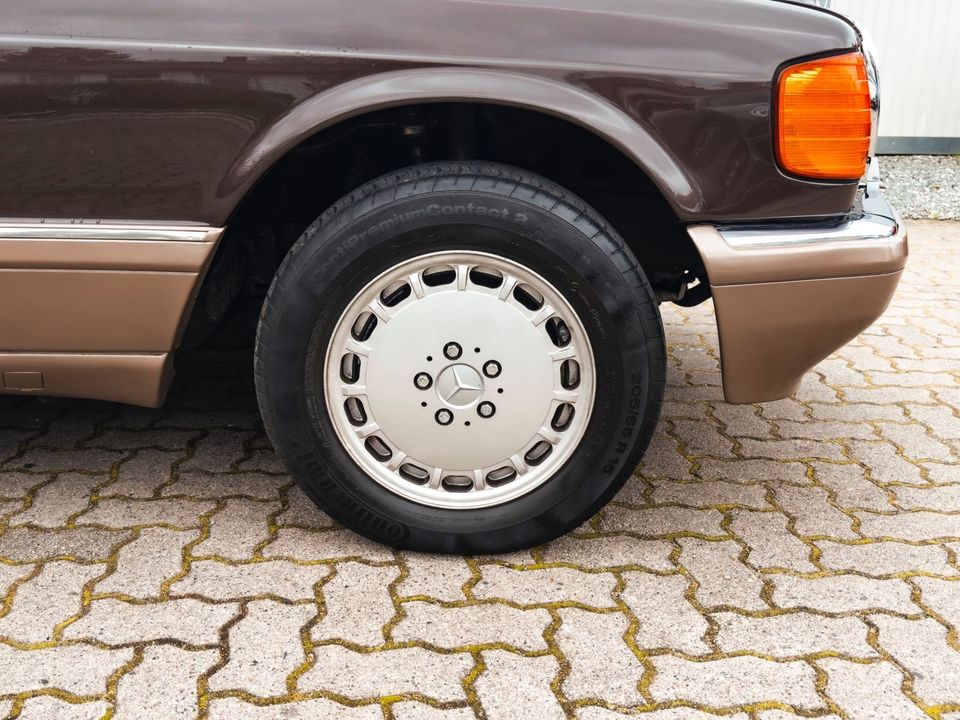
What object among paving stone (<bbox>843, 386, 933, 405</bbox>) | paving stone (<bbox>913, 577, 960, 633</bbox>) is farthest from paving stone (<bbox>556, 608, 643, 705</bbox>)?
paving stone (<bbox>843, 386, 933, 405</bbox>)

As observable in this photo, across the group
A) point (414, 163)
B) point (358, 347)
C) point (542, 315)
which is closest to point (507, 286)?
point (542, 315)

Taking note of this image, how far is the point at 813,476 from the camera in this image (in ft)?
9.17

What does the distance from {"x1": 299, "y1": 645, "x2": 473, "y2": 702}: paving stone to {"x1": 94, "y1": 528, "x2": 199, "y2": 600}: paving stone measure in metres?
0.48

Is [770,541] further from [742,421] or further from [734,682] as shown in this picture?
[742,421]

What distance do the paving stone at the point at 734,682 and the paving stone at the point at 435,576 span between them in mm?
492

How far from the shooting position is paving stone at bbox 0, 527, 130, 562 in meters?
2.25

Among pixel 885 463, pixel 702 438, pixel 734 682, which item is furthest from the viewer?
pixel 702 438

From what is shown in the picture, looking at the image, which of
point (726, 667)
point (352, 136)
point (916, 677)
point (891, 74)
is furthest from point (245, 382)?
point (891, 74)

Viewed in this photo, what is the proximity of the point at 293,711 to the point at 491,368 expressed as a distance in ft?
2.82

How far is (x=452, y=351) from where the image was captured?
2.20 m

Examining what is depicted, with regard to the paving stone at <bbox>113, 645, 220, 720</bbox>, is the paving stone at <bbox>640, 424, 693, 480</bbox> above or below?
below

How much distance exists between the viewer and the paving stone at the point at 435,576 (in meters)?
2.14

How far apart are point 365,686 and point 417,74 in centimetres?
125

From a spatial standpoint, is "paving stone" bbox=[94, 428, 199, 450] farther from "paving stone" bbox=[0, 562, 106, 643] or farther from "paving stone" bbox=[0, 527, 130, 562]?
"paving stone" bbox=[0, 562, 106, 643]
